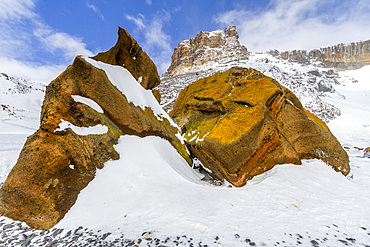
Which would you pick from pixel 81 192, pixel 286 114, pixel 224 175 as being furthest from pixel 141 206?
pixel 286 114

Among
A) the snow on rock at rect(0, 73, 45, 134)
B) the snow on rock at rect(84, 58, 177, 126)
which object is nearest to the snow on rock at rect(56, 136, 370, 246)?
the snow on rock at rect(84, 58, 177, 126)

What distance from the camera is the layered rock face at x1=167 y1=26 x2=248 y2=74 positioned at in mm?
87875

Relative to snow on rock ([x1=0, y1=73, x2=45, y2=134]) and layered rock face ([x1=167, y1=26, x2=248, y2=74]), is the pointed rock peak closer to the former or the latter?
snow on rock ([x1=0, y1=73, x2=45, y2=134])

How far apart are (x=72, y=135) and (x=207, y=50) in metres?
102

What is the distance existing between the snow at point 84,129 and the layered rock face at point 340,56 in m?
105

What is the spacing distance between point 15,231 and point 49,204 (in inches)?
21.7

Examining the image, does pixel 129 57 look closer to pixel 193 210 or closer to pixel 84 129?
pixel 84 129

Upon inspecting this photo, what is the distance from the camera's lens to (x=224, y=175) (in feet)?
18.5

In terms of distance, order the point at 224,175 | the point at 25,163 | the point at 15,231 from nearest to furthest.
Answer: the point at 15,231
the point at 25,163
the point at 224,175

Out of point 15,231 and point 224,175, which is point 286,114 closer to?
point 224,175

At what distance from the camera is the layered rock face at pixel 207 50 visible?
288 feet

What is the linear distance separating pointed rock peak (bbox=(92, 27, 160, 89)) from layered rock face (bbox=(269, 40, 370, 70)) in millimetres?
101513

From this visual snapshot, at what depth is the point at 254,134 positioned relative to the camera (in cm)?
542

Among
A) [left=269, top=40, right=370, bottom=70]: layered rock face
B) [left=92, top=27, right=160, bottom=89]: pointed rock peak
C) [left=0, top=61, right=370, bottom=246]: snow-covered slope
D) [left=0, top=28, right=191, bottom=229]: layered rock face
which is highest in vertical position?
[left=269, top=40, right=370, bottom=70]: layered rock face
